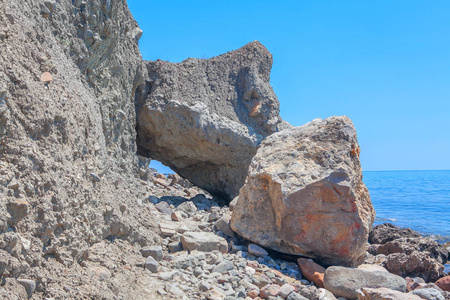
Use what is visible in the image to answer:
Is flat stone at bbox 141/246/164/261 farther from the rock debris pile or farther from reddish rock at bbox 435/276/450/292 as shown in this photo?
reddish rock at bbox 435/276/450/292

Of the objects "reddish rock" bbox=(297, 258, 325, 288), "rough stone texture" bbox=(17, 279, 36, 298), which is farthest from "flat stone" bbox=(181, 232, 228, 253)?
"rough stone texture" bbox=(17, 279, 36, 298)

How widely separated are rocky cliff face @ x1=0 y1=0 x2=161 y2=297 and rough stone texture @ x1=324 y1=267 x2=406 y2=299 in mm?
2705

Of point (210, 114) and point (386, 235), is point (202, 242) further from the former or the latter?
point (386, 235)

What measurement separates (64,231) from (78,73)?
8.46 ft

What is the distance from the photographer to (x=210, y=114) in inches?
378

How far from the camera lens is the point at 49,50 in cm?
467

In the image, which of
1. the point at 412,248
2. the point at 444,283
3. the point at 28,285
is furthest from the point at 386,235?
the point at 28,285

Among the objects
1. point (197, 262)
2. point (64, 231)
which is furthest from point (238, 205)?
point (64, 231)

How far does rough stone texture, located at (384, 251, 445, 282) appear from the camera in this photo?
289 inches

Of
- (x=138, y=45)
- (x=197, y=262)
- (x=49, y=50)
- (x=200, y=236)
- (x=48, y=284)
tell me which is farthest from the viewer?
(x=138, y=45)

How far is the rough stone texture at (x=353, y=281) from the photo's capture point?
18.1 feet

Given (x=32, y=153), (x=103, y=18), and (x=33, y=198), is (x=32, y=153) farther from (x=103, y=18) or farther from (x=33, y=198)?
(x=103, y=18)

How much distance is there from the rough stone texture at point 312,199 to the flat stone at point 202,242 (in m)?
0.66

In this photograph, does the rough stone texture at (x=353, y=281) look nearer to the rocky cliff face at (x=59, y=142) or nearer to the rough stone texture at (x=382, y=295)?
the rough stone texture at (x=382, y=295)
